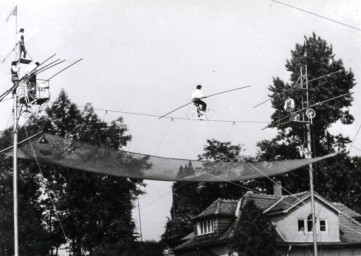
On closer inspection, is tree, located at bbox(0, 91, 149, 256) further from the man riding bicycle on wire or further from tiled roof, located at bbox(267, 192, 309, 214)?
the man riding bicycle on wire

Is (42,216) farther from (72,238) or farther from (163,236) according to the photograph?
(163,236)

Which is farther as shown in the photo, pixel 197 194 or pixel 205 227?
pixel 197 194

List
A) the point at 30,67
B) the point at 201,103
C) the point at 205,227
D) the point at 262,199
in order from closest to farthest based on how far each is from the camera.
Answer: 1. the point at 30,67
2. the point at 201,103
3. the point at 205,227
4. the point at 262,199

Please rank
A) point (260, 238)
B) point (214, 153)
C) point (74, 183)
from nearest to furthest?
point (260, 238), point (74, 183), point (214, 153)

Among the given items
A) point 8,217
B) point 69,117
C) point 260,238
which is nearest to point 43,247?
point 8,217

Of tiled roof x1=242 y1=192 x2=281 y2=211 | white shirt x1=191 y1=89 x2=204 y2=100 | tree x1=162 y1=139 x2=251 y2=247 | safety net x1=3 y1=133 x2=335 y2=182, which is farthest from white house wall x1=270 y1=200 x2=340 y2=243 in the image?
safety net x1=3 y1=133 x2=335 y2=182

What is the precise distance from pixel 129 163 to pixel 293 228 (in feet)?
65.8

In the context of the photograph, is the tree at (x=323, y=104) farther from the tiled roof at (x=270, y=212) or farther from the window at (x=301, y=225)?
the window at (x=301, y=225)

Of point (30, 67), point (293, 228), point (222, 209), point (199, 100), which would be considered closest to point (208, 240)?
point (222, 209)

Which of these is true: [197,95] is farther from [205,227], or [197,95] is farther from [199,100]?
[205,227]

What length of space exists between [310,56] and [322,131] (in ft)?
17.0

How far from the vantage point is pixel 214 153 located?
4816 cm

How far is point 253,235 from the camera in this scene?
25.4m

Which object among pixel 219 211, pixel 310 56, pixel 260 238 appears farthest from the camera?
pixel 310 56
